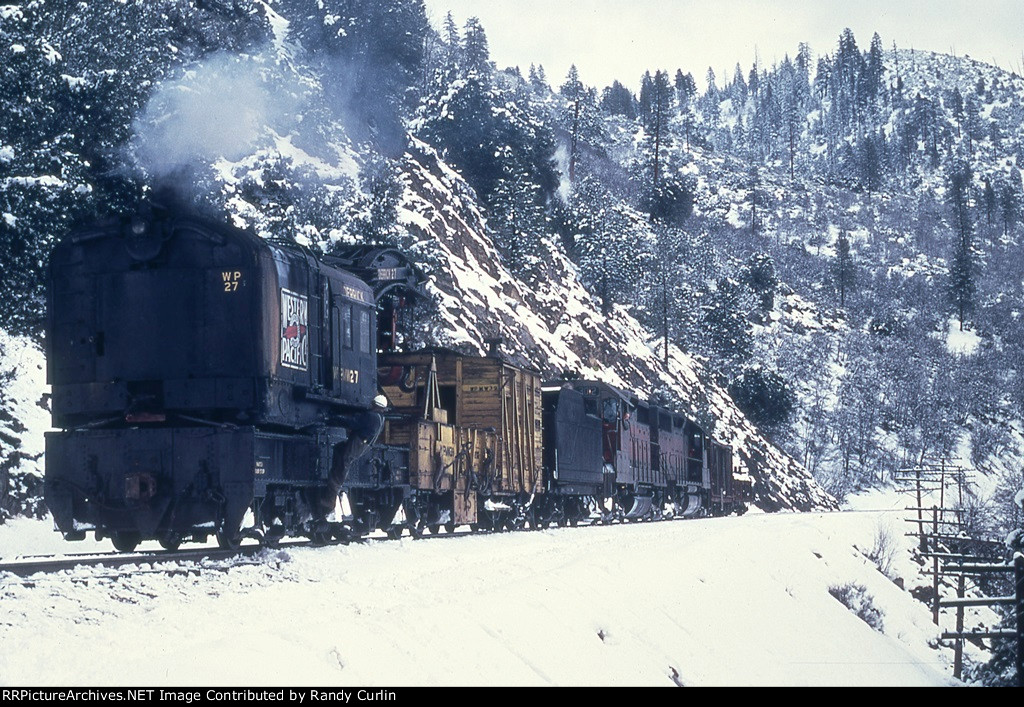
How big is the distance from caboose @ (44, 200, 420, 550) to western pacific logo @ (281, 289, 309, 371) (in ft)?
0.08

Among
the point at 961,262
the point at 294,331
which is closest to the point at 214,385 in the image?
the point at 294,331

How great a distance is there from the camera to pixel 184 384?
13414 mm

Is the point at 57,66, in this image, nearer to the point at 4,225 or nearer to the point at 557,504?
the point at 4,225

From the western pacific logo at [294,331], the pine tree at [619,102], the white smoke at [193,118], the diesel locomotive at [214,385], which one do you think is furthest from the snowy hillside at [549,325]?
the pine tree at [619,102]

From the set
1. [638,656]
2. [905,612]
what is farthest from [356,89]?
[638,656]

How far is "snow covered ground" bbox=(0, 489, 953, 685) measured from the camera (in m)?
7.56

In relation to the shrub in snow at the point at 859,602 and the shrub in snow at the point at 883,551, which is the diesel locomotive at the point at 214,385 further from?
the shrub in snow at the point at 883,551

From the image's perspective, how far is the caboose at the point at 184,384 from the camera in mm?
12680

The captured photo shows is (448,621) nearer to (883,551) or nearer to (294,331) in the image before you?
(294,331)

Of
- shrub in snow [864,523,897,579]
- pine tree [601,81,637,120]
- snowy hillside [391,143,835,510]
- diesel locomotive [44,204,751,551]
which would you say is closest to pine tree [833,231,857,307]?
snowy hillside [391,143,835,510]

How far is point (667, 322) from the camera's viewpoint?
238ft

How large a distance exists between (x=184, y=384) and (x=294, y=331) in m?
1.55

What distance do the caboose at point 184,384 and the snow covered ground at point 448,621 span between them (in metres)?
1.22

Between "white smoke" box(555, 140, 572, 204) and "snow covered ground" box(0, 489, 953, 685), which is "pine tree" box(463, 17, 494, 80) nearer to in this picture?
"white smoke" box(555, 140, 572, 204)
